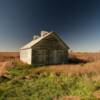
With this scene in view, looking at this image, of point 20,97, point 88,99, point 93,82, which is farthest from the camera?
point 93,82

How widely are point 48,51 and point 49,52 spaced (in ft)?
0.73

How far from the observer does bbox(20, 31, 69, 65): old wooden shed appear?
31.5 metres

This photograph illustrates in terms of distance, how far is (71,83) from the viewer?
16.8 m

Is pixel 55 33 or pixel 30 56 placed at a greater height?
pixel 55 33

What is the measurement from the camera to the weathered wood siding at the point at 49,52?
31.6m

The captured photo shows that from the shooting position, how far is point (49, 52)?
32.4 metres

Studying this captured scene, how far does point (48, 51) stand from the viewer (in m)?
32.3

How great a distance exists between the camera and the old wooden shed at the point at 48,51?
3153 cm

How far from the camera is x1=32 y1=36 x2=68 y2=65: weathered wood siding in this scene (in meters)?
31.6

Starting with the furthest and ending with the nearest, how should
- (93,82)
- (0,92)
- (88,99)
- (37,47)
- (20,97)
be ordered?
(37,47), (93,82), (0,92), (20,97), (88,99)

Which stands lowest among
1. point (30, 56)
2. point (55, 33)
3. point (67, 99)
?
point (67, 99)

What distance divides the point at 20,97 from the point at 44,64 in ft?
61.4

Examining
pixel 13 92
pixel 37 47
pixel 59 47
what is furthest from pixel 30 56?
pixel 13 92

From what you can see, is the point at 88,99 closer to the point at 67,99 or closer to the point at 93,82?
the point at 67,99
